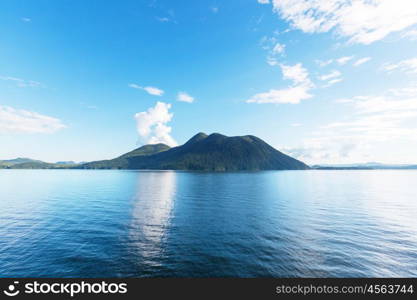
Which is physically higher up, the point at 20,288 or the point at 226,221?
the point at 20,288

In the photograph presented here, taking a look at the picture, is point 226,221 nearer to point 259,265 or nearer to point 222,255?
point 222,255

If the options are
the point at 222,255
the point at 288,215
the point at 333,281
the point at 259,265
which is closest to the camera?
the point at 333,281

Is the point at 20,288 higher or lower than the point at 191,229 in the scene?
higher

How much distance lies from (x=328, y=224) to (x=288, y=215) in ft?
33.6

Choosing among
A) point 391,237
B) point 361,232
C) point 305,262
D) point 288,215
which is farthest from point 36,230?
point 391,237

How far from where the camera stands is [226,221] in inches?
1821

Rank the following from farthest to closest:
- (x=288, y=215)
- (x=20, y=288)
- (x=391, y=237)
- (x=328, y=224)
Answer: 1. (x=288, y=215)
2. (x=328, y=224)
3. (x=391, y=237)
4. (x=20, y=288)

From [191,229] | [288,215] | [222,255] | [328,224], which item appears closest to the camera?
[222,255]

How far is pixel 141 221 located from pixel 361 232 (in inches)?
2073

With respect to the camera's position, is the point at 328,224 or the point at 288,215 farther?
the point at 288,215

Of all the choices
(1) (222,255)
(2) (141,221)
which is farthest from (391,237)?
(2) (141,221)

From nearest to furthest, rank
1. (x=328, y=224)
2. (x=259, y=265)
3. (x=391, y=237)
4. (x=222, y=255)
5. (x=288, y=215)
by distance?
1. (x=259, y=265)
2. (x=222, y=255)
3. (x=391, y=237)
4. (x=328, y=224)
5. (x=288, y=215)

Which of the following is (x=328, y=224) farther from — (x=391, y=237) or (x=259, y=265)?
(x=259, y=265)

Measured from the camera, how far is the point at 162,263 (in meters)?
25.2
